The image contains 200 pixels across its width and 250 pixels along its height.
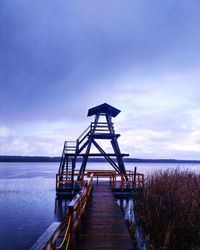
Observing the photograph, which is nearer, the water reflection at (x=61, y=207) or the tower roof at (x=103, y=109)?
the water reflection at (x=61, y=207)

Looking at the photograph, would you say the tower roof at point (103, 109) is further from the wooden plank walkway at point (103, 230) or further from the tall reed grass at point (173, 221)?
the tall reed grass at point (173, 221)

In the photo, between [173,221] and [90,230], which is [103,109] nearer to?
[173,221]

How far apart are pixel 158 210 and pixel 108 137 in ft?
39.5

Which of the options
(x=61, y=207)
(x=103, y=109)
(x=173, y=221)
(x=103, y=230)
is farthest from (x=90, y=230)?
(x=103, y=109)

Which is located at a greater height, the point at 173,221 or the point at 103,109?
the point at 103,109

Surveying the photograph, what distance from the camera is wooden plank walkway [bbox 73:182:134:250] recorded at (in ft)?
25.1

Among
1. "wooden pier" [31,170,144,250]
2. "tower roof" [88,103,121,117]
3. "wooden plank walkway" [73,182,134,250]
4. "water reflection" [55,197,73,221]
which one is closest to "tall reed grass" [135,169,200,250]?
"wooden plank walkway" [73,182,134,250]

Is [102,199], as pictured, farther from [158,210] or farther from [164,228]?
[164,228]

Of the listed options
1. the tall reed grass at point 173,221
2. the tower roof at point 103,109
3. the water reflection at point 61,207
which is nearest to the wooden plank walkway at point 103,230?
the tall reed grass at point 173,221

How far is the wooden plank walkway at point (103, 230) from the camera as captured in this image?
25.1 feet

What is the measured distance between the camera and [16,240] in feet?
42.8

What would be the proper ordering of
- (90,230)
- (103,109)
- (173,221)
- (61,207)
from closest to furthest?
(90,230), (173,221), (61,207), (103,109)

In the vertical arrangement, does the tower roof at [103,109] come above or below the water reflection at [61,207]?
above

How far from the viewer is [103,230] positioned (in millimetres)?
9125
